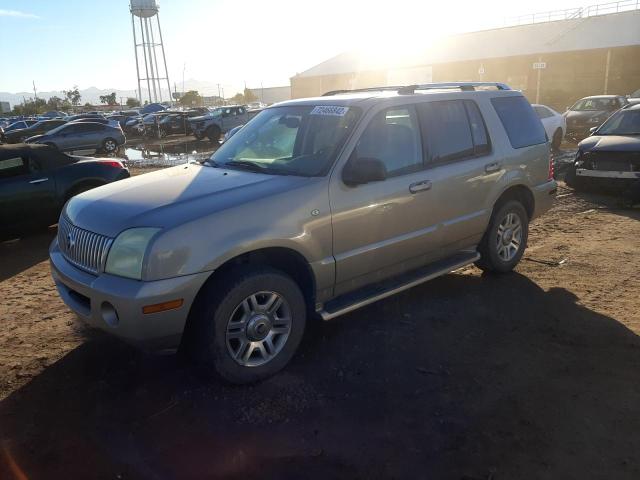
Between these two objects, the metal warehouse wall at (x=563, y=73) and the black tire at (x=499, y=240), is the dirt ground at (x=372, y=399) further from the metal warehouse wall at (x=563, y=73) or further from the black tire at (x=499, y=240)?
the metal warehouse wall at (x=563, y=73)

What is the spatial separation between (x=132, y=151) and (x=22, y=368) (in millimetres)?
21039

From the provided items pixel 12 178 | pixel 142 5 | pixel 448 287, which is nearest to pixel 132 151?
pixel 12 178

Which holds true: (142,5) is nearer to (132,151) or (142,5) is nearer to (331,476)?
(132,151)

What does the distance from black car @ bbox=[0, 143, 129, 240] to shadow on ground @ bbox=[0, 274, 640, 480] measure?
12.0 ft

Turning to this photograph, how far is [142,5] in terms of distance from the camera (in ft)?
218

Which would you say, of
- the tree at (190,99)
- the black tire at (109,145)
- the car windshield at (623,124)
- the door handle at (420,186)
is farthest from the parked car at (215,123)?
the tree at (190,99)

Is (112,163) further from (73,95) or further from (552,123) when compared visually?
(73,95)

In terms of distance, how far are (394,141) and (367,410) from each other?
209cm

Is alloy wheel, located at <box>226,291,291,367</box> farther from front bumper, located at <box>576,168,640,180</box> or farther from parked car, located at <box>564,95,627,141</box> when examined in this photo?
parked car, located at <box>564,95,627,141</box>

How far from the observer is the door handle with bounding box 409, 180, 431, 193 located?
166 inches

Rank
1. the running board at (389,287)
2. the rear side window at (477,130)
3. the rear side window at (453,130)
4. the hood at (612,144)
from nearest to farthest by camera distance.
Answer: the running board at (389,287)
the rear side window at (453,130)
the rear side window at (477,130)
the hood at (612,144)

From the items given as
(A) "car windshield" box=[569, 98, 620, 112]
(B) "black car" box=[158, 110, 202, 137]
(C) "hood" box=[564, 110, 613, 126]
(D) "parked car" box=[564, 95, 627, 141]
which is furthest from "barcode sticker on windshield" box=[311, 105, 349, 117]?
(B) "black car" box=[158, 110, 202, 137]

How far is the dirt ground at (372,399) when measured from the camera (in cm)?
284

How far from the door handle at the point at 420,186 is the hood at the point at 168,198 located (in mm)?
933
